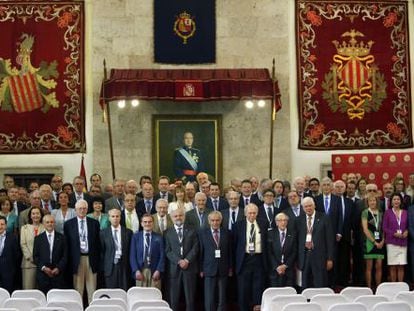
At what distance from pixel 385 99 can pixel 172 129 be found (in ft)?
13.8

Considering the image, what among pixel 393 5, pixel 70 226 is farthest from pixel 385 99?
pixel 70 226

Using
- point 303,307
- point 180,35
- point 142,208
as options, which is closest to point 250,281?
point 142,208

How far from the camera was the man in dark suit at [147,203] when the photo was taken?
1275 centimetres

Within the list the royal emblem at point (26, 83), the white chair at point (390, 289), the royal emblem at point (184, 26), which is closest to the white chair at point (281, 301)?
the white chair at point (390, 289)

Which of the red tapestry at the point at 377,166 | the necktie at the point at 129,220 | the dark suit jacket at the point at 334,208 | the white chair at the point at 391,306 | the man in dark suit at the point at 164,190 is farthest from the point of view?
the red tapestry at the point at 377,166

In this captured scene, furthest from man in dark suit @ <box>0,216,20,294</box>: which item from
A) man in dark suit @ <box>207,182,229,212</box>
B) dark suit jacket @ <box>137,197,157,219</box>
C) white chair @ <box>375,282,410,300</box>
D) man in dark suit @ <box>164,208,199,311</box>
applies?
white chair @ <box>375,282,410,300</box>

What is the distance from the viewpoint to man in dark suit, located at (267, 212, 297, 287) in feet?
38.9

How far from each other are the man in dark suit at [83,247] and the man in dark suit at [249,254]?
70.8 inches

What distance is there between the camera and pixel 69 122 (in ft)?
58.4

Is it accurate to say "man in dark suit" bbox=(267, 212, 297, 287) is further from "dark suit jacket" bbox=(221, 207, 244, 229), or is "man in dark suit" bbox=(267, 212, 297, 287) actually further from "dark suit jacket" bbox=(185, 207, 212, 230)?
"dark suit jacket" bbox=(185, 207, 212, 230)

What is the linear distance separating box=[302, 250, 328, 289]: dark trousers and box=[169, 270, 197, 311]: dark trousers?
144cm

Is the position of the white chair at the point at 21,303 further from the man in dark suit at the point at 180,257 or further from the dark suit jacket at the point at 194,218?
the dark suit jacket at the point at 194,218

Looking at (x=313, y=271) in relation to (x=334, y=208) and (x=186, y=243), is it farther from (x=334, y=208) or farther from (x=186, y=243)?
(x=186, y=243)

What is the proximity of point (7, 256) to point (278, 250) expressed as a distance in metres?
3.47
